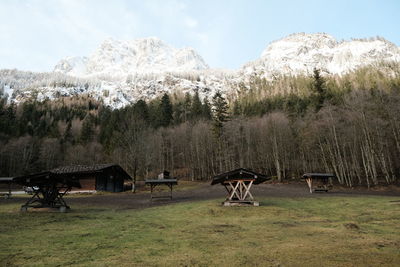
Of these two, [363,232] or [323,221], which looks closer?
[363,232]

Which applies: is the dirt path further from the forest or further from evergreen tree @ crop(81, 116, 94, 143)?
evergreen tree @ crop(81, 116, 94, 143)

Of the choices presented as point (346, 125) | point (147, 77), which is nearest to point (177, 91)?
point (147, 77)

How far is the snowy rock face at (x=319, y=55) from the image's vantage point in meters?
132

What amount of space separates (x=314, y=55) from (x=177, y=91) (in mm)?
93505

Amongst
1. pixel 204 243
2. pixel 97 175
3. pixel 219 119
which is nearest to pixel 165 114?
pixel 219 119

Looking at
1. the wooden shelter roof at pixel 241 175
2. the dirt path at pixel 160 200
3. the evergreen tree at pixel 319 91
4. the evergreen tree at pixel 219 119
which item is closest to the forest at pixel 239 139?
the evergreen tree at pixel 219 119

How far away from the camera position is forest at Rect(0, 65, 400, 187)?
39500 millimetres

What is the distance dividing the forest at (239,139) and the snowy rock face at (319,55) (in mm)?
37888

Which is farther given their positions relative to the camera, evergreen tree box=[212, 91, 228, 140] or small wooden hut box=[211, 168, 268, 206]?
evergreen tree box=[212, 91, 228, 140]

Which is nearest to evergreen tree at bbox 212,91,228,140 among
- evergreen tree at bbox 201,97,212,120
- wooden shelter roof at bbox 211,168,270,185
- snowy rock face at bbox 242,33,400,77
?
evergreen tree at bbox 201,97,212,120

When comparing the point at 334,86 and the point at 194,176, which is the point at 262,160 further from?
the point at 334,86

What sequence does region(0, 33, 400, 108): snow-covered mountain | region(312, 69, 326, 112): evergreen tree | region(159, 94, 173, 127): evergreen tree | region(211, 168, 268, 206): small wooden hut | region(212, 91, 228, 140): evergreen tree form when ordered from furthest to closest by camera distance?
region(0, 33, 400, 108): snow-covered mountain
region(159, 94, 173, 127): evergreen tree
region(212, 91, 228, 140): evergreen tree
region(312, 69, 326, 112): evergreen tree
region(211, 168, 268, 206): small wooden hut

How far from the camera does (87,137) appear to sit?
3103 inches

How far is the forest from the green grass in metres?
29.2
